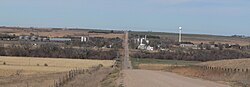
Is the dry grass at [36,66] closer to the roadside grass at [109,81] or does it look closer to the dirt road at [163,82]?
the roadside grass at [109,81]

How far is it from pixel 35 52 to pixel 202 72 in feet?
243

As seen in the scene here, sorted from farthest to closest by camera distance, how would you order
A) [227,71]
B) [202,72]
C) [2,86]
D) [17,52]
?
[17,52] < [202,72] < [227,71] < [2,86]

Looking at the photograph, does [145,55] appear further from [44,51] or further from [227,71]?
[227,71]

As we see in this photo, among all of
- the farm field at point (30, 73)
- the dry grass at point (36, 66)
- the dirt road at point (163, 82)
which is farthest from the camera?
the dry grass at point (36, 66)

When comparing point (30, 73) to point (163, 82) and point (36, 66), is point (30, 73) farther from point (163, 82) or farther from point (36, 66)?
point (163, 82)

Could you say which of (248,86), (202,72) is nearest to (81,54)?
(202,72)

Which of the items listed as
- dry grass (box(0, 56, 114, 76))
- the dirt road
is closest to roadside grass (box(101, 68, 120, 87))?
the dirt road

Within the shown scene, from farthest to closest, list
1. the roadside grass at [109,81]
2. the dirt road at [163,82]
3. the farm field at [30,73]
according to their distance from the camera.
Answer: the farm field at [30,73] → the dirt road at [163,82] → the roadside grass at [109,81]

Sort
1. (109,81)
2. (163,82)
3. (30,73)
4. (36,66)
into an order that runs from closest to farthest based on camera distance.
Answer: (163,82)
(109,81)
(30,73)
(36,66)

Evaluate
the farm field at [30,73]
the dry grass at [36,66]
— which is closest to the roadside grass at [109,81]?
the farm field at [30,73]

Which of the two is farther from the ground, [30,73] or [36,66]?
[30,73]

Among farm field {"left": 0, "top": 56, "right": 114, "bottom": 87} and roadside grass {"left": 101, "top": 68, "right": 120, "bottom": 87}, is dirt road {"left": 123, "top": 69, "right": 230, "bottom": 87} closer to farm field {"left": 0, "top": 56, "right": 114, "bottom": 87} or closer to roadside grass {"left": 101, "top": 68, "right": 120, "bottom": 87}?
roadside grass {"left": 101, "top": 68, "right": 120, "bottom": 87}

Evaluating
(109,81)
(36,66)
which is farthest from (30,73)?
(109,81)

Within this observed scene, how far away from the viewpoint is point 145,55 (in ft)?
483
